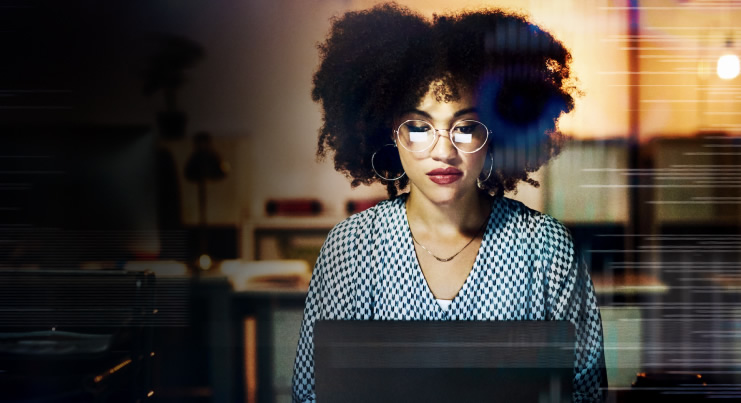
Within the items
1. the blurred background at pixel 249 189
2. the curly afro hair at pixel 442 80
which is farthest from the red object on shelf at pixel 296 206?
the curly afro hair at pixel 442 80

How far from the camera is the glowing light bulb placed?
207cm

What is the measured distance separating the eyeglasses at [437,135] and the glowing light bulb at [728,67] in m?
0.77

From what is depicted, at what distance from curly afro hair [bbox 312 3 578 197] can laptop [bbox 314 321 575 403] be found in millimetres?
515

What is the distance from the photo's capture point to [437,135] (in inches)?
74.6

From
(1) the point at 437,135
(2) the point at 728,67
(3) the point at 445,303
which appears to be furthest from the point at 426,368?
(2) the point at 728,67

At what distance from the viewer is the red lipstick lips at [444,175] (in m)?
1.92

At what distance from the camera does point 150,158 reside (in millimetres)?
2061

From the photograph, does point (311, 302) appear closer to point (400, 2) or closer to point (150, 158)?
point (150, 158)

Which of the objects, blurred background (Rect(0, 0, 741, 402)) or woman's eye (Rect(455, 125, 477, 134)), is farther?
blurred background (Rect(0, 0, 741, 402))

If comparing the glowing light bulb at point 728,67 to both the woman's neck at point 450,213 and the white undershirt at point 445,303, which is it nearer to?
the woman's neck at point 450,213

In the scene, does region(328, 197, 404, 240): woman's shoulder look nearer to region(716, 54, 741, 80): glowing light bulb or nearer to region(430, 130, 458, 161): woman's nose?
region(430, 130, 458, 161): woman's nose

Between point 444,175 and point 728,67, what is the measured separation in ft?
3.16

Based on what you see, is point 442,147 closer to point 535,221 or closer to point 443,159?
point 443,159

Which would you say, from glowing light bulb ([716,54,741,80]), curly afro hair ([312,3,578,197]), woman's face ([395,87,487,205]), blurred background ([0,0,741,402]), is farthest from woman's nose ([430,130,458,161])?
glowing light bulb ([716,54,741,80])
